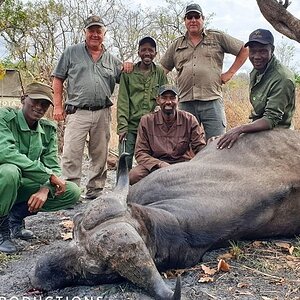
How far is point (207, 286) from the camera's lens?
396cm

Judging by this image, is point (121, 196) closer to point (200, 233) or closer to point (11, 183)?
point (200, 233)

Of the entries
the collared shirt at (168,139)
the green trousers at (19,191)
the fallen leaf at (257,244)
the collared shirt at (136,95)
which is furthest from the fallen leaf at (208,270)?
the collared shirt at (136,95)

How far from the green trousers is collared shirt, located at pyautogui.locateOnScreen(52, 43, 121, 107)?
186cm

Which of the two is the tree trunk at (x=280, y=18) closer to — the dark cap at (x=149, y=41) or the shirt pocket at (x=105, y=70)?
the dark cap at (x=149, y=41)

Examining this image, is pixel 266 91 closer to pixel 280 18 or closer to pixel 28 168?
pixel 28 168

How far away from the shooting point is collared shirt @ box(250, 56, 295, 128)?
17.5 ft

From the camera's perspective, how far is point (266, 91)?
5480 millimetres

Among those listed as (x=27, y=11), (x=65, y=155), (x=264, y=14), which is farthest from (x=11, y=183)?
(x=27, y=11)

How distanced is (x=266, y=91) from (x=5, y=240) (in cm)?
278

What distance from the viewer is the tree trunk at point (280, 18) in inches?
295

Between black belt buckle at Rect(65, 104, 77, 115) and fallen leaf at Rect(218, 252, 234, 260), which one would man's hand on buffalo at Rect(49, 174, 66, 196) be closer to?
fallen leaf at Rect(218, 252, 234, 260)

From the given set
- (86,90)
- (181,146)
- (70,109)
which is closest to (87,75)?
(86,90)

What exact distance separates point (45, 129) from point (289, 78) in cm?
238

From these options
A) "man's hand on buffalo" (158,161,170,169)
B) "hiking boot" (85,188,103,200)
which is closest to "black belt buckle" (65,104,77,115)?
"hiking boot" (85,188,103,200)
